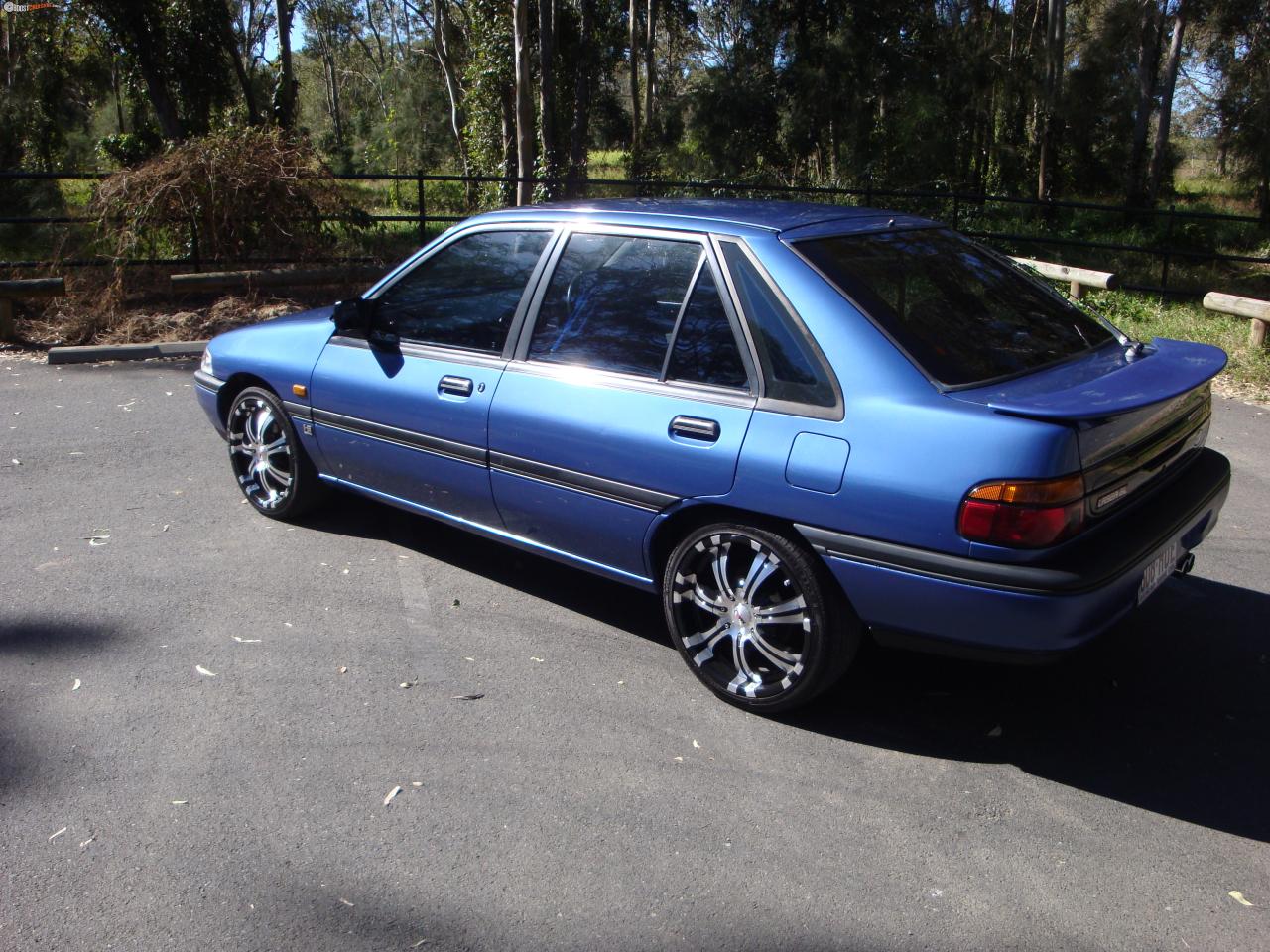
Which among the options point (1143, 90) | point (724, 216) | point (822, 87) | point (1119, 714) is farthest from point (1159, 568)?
point (1143, 90)

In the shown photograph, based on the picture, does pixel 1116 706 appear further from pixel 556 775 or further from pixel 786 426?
pixel 556 775

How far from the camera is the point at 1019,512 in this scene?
316cm

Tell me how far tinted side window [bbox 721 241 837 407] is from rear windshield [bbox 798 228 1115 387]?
209 millimetres

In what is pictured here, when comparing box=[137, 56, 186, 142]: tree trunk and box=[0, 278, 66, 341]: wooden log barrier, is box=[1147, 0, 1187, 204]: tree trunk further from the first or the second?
box=[0, 278, 66, 341]: wooden log barrier


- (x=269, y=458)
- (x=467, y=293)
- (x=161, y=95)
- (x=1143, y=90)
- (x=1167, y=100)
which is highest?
(x=1143, y=90)

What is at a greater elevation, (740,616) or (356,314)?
(356,314)

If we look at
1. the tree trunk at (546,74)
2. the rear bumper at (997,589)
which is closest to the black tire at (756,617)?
the rear bumper at (997,589)

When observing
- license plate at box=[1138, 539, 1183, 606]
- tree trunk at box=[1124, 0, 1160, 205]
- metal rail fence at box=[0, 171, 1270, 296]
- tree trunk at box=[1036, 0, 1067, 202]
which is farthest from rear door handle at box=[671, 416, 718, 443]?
tree trunk at box=[1124, 0, 1160, 205]

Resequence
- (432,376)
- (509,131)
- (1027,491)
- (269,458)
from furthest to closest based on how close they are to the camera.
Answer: (509,131)
(269,458)
(432,376)
(1027,491)

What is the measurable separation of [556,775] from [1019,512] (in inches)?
65.1

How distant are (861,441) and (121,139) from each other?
81.4 feet

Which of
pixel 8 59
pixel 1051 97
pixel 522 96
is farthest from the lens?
pixel 8 59

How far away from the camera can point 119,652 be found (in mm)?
4336

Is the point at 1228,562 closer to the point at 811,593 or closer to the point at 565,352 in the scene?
the point at 811,593
